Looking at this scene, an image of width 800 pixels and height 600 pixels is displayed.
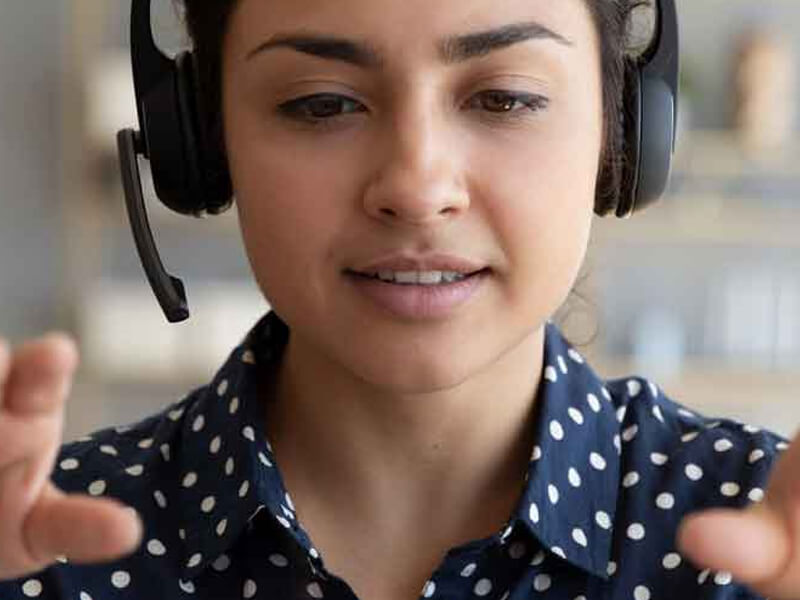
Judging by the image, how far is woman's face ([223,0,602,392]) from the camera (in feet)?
3.23

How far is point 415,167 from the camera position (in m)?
0.97

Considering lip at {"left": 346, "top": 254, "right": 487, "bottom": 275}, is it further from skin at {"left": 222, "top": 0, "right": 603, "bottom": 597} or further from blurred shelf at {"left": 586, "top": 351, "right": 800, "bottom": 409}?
blurred shelf at {"left": 586, "top": 351, "right": 800, "bottom": 409}

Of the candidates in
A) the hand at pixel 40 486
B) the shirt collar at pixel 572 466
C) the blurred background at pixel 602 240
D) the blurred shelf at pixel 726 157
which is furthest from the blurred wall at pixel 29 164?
the hand at pixel 40 486

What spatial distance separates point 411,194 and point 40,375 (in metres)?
0.32

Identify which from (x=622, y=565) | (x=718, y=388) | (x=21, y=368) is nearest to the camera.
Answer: (x=21, y=368)

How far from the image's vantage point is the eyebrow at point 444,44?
989mm

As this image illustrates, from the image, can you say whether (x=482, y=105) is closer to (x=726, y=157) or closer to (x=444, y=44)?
(x=444, y=44)

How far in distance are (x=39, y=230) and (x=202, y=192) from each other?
2.36 m

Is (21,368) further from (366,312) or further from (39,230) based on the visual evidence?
(39,230)

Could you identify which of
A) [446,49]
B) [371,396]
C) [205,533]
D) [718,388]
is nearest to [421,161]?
[446,49]

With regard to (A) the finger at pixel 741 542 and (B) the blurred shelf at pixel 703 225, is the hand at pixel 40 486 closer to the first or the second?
(A) the finger at pixel 741 542

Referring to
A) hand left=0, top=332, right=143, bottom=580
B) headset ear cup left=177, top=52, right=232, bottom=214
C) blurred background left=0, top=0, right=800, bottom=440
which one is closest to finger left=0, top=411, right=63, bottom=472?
hand left=0, top=332, right=143, bottom=580

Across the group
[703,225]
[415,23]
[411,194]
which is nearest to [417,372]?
[411,194]

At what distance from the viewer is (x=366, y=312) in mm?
1017
